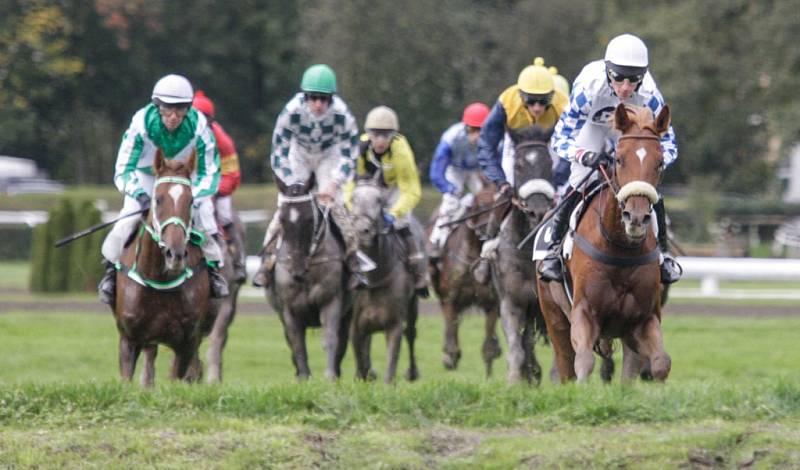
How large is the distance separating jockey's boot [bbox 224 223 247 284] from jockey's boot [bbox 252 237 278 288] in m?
1.39

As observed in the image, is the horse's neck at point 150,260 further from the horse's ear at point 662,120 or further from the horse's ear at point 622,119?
the horse's ear at point 662,120

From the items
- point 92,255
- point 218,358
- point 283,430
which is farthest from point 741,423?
point 92,255

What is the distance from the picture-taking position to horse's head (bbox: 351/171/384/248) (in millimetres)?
13570

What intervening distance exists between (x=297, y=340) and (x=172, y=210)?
2769 millimetres

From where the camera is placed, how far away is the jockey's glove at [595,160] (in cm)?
935

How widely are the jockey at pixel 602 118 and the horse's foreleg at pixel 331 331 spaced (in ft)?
9.66

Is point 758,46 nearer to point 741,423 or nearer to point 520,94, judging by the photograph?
point 520,94

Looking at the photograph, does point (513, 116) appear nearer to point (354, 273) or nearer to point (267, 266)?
point (354, 273)

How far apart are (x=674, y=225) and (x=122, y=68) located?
66.3 feet

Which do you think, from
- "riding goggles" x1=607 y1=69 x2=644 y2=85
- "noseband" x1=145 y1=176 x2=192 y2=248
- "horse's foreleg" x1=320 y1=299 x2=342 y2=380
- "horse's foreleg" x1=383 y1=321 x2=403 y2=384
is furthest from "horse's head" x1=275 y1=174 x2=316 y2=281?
"riding goggles" x1=607 y1=69 x2=644 y2=85

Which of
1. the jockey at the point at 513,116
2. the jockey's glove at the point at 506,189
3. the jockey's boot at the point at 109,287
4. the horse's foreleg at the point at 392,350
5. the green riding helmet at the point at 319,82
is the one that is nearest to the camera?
the jockey's boot at the point at 109,287

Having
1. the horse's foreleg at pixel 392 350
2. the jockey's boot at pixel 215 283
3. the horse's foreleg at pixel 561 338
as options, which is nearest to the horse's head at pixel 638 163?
the horse's foreleg at pixel 561 338

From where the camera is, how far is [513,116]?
1261cm

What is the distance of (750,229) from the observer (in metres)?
42.5
